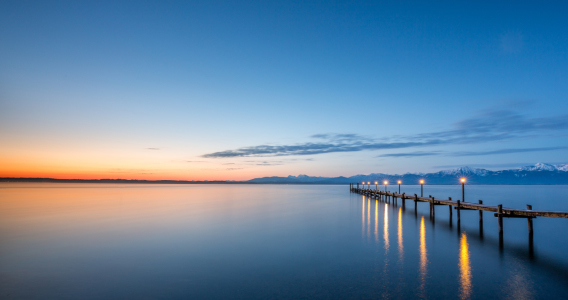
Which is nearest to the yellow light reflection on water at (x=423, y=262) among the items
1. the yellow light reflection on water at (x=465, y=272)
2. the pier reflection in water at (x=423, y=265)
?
the pier reflection in water at (x=423, y=265)

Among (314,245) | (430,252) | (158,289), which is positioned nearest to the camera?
(158,289)

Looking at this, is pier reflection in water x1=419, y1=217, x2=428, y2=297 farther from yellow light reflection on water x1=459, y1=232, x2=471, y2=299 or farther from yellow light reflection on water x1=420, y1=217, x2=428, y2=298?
yellow light reflection on water x1=459, y1=232, x2=471, y2=299

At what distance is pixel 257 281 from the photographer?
9.91 meters

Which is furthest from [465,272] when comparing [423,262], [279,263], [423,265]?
[279,263]

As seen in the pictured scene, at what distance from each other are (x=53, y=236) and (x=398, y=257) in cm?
2008

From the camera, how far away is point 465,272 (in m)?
11.0

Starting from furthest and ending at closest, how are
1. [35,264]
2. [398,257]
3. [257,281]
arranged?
[398,257] < [35,264] < [257,281]

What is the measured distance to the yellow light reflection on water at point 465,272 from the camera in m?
8.91

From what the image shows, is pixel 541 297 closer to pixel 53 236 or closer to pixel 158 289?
pixel 158 289

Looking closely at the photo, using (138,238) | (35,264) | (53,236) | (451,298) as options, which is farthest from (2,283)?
(451,298)

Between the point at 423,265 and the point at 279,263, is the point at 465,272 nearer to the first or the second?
the point at 423,265

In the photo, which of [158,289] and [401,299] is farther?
[158,289]

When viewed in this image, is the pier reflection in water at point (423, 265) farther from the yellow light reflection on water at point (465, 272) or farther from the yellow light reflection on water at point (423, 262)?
the yellow light reflection on water at point (465, 272)

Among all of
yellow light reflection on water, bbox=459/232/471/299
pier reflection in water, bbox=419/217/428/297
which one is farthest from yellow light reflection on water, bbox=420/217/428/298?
yellow light reflection on water, bbox=459/232/471/299
